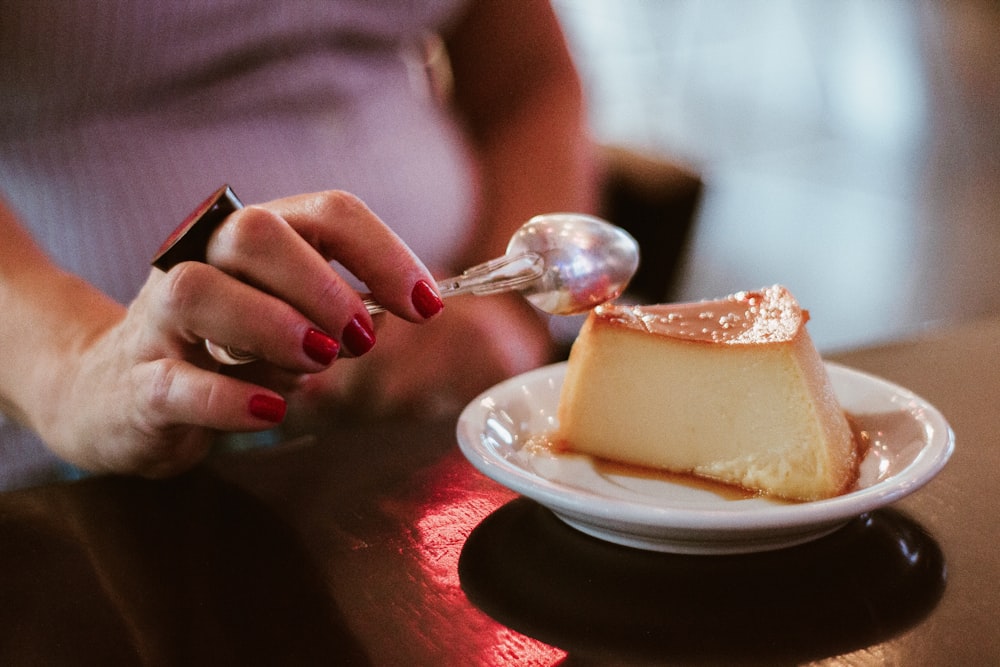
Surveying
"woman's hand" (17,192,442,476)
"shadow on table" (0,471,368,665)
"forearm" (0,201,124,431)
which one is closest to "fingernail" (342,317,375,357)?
"woman's hand" (17,192,442,476)

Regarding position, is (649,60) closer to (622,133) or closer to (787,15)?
(622,133)

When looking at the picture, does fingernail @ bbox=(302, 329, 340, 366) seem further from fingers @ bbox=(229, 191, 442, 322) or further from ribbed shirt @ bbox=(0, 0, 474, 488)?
ribbed shirt @ bbox=(0, 0, 474, 488)

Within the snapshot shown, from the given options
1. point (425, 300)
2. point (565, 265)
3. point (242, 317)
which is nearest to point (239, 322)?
point (242, 317)

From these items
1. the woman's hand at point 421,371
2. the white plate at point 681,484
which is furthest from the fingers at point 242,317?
the woman's hand at point 421,371

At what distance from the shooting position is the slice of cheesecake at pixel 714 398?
549 mm

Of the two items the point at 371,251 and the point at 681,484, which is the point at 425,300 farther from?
the point at 681,484

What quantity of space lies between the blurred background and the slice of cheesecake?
1845 millimetres

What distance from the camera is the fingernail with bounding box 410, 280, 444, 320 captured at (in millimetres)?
556

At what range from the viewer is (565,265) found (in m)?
0.64

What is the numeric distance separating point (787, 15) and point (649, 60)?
2.26 ft

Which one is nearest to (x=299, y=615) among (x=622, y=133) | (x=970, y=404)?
(x=970, y=404)

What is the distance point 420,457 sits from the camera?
64cm

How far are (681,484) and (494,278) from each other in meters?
0.18

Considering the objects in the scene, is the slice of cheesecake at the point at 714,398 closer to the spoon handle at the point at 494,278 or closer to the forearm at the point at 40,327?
the spoon handle at the point at 494,278
